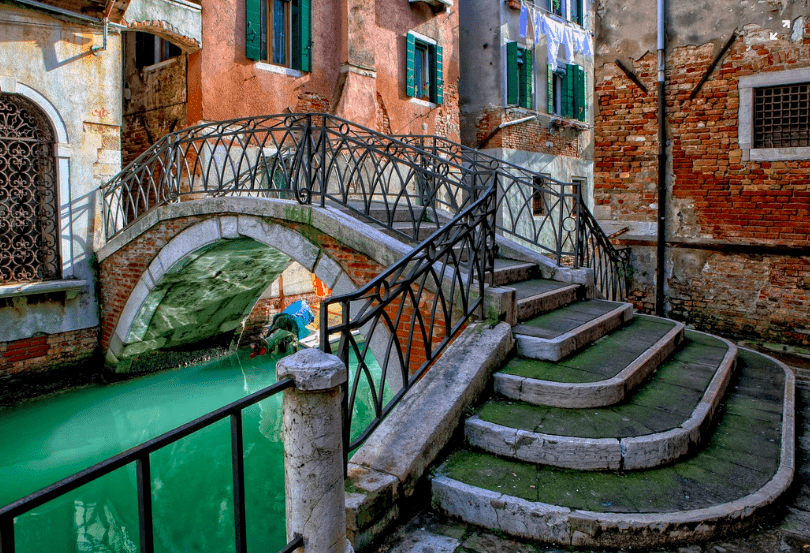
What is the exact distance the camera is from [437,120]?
12.6 metres

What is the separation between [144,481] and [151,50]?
9895mm

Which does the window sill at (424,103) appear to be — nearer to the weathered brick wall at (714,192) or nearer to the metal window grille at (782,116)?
the weathered brick wall at (714,192)

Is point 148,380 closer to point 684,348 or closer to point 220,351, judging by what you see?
point 220,351

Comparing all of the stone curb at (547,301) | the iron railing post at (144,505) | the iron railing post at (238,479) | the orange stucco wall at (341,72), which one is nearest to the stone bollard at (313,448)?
the iron railing post at (238,479)

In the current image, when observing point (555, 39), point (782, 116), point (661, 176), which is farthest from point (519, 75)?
point (782, 116)

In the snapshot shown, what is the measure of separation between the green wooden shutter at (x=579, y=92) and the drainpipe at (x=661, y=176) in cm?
841

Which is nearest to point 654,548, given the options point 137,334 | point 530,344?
point 530,344

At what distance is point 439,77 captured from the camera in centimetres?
1260

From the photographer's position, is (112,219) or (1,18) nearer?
(1,18)

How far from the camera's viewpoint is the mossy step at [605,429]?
3094 mm

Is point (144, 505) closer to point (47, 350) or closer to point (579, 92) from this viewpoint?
point (47, 350)

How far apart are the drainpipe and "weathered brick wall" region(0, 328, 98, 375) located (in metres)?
7.79

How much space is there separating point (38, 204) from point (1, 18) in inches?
86.5

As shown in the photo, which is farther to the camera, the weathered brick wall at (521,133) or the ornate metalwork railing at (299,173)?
the weathered brick wall at (521,133)
